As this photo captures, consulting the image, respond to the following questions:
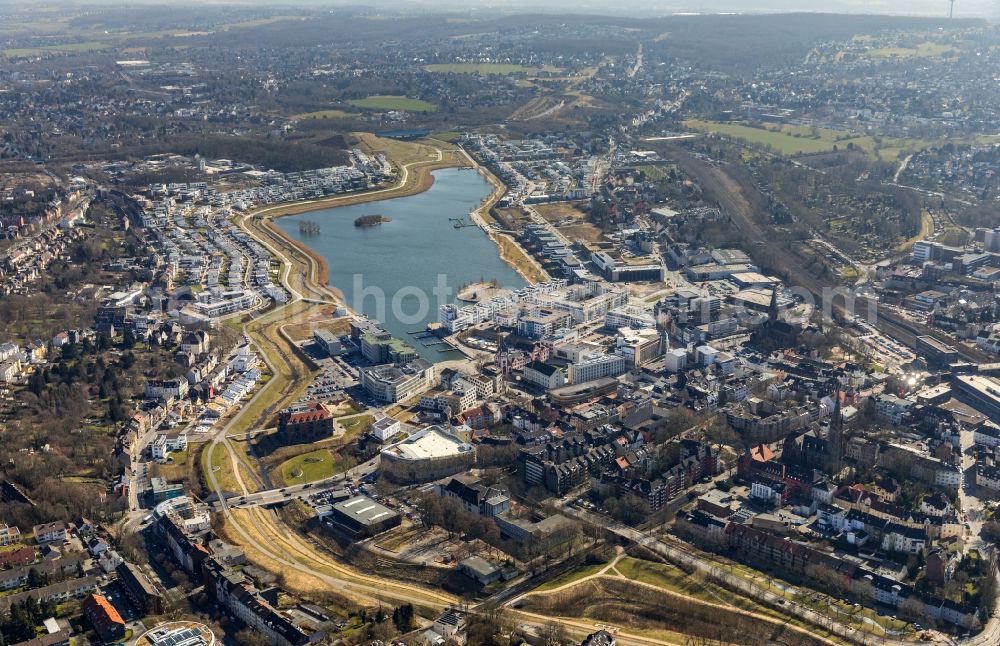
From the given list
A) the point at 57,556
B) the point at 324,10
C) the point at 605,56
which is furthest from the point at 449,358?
the point at 324,10

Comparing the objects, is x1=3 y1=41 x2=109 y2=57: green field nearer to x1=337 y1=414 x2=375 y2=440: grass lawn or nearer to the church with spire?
x1=337 y1=414 x2=375 y2=440: grass lawn

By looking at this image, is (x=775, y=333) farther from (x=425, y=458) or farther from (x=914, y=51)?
(x=914, y=51)

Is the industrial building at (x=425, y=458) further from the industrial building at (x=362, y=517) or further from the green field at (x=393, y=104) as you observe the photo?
the green field at (x=393, y=104)

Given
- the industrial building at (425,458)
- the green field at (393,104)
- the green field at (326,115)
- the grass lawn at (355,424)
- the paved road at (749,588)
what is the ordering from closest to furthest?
1. the paved road at (749,588)
2. the industrial building at (425,458)
3. the grass lawn at (355,424)
4. the green field at (326,115)
5. the green field at (393,104)

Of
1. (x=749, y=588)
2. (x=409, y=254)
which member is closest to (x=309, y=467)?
(x=749, y=588)

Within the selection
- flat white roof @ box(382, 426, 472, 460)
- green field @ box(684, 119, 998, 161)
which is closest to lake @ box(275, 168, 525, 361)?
flat white roof @ box(382, 426, 472, 460)

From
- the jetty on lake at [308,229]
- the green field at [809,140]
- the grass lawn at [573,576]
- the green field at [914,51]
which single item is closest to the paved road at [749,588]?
the grass lawn at [573,576]
